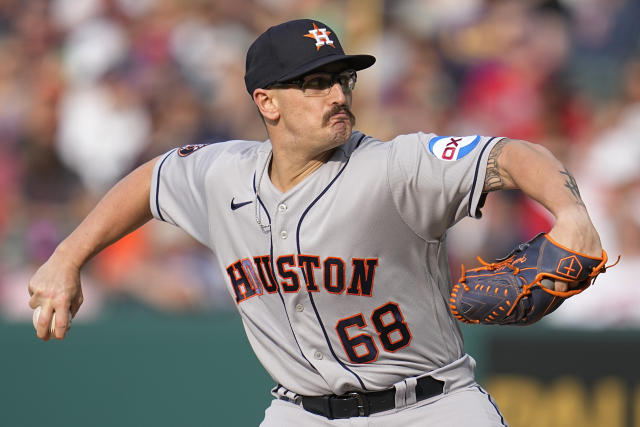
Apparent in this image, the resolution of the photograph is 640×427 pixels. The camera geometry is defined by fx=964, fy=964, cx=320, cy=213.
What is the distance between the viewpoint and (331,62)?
11.3 ft

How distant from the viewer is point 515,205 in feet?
22.9

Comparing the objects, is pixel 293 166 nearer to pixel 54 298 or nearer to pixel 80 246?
pixel 80 246

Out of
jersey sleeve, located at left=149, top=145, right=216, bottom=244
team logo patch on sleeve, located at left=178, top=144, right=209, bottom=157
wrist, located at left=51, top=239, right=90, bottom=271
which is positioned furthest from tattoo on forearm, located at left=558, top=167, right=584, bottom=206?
wrist, located at left=51, top=239, right=90, bottom=271

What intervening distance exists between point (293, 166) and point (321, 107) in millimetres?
280

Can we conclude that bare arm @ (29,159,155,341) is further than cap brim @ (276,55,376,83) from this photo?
Yes

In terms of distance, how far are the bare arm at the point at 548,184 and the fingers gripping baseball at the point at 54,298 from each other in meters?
1.65

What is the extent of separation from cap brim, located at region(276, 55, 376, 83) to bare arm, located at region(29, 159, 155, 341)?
2.87ft

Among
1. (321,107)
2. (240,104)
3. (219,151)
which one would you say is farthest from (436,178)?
(240,104)

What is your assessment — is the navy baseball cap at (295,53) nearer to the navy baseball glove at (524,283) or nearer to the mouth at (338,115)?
the mouth at (338,115)

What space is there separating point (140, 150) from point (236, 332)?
224 centimetres

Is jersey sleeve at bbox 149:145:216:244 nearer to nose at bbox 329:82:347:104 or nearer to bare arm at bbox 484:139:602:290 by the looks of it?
nose at bbox 329:82:347:104

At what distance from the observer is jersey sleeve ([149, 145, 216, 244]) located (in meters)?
3.96

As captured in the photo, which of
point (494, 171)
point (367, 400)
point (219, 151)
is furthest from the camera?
point (219, 151)

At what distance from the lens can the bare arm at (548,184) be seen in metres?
2.73
